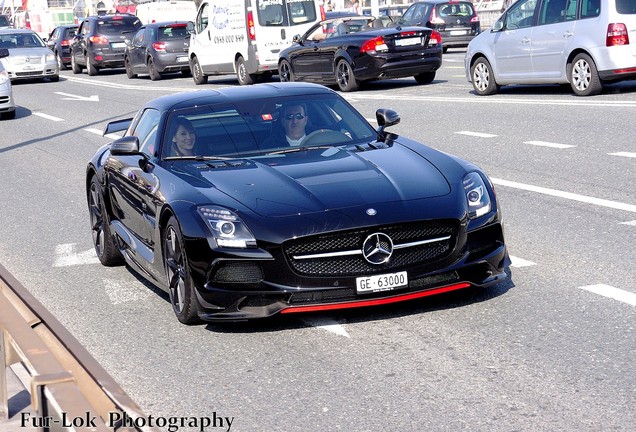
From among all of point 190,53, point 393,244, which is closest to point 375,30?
point 190,53

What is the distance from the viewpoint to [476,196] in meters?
6.96

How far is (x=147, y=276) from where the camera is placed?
7785 mm

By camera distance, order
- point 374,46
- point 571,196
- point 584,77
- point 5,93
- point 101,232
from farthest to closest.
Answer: point 5,93 → point 374,46 → point 584,77 → point 571,196 → point 101,232

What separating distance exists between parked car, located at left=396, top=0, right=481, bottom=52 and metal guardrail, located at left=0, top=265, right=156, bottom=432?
1303 inches

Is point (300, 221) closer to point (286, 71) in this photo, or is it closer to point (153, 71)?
point (286, 71)

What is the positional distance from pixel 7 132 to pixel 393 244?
54.6 ft

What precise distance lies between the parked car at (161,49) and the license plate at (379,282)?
29156mm

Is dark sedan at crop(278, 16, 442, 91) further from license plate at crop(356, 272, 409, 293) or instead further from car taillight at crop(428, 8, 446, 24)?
license plate at crop(356, 272, 409, 293)

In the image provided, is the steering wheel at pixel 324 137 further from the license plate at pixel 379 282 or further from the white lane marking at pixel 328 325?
the license plate at pixel 379 282

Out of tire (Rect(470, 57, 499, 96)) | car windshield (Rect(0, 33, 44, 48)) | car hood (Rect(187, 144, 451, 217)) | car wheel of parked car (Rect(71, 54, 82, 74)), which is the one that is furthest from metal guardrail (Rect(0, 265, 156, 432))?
car wheel of parked car (Rect(71, 54, 82, 74))

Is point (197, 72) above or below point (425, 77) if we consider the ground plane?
below

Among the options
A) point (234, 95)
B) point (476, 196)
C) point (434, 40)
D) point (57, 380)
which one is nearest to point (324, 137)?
point (234, 95)

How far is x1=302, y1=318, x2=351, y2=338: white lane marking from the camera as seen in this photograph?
6618mm

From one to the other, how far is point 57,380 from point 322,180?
Answer: 11.3 feet
